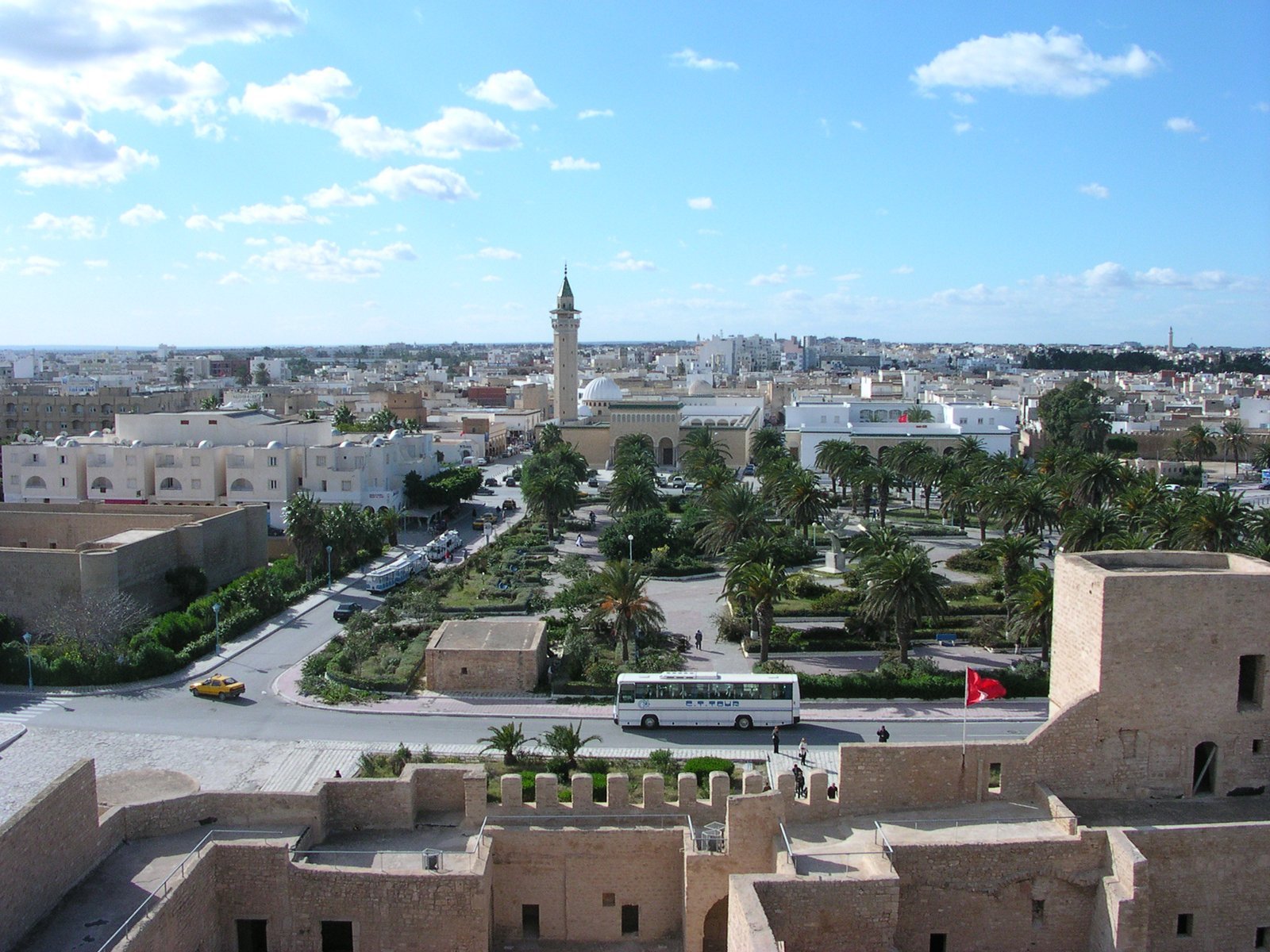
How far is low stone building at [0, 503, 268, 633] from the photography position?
29.5 meters

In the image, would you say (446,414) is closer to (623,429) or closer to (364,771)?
(623,429)

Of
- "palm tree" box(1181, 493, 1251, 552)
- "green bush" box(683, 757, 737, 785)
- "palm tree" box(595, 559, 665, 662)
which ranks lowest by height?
"green bush" box(683, 757, 737, 785)

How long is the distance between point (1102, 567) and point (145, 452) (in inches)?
1767

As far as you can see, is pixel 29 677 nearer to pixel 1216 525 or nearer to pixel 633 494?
pixel 633 494

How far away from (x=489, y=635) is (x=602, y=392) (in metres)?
64.2

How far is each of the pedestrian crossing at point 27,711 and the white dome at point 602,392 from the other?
66.6m

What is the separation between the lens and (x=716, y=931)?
14461 millimetres

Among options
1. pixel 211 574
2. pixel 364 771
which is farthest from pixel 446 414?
pixel 364 771

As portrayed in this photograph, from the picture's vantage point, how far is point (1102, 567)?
14.6 meters

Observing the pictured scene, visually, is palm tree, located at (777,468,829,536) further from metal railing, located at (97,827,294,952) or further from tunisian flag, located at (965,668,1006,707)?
metal railing, located at (97,827,294,952)

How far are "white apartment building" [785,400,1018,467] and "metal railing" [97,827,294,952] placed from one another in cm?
5905

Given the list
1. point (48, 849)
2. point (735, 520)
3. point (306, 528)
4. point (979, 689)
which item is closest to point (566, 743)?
point (979, 689)

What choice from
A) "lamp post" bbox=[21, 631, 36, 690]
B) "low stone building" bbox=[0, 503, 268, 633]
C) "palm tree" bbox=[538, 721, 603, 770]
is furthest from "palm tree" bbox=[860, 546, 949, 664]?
"lamp post" bbox=[21, 631, 36, 690]

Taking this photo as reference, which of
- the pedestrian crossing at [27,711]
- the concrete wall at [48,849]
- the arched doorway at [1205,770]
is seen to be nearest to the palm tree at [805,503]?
the pedestrian crossing at [27,711]
